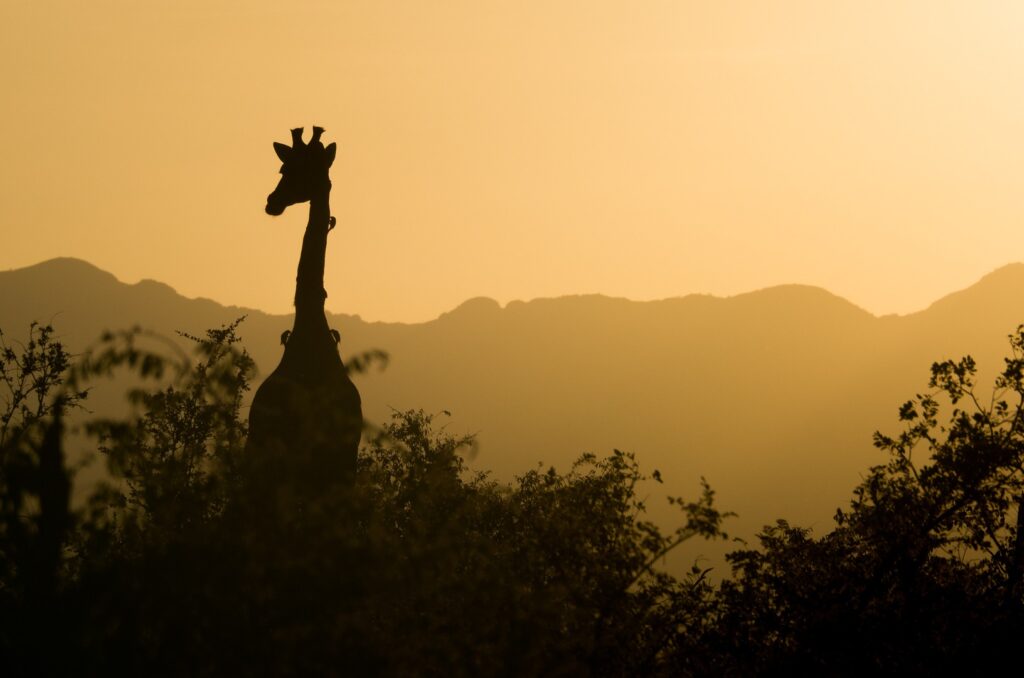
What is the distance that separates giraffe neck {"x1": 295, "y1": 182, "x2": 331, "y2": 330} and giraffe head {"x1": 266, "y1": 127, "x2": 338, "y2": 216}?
17 centimetres

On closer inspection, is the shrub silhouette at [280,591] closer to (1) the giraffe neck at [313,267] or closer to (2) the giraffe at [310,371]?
(2) the giraffe at [310,371]

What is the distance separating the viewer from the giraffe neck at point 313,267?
58.2 feet

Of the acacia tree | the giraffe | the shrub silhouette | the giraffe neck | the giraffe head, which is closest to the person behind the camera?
the shrub silhouette

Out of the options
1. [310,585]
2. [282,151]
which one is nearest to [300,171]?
[282,151]

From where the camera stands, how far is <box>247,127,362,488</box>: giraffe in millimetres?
13594

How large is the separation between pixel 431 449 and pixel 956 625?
19660 millimetres

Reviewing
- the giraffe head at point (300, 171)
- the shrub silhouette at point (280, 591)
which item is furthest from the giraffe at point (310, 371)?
the shrub silhouette at point (280, 591)

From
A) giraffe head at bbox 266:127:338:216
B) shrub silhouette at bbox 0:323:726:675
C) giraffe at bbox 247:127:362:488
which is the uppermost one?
giraffe head at bbox 266:127:338:216

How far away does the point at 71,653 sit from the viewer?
987 cm

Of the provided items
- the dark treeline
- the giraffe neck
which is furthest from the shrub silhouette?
the giraffe neck

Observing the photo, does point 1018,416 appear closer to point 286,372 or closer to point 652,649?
point 652,649

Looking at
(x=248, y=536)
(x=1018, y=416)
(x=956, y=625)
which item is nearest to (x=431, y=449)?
(x=1018, y=416)

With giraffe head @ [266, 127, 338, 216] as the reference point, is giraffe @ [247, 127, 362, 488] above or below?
below

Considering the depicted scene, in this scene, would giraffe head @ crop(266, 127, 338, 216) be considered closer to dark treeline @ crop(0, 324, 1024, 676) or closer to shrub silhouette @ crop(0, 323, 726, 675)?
dark treeline @ crop(0, 324, 1024, 676)
